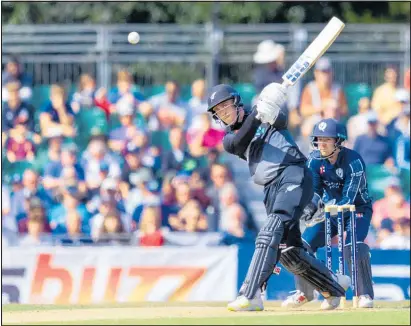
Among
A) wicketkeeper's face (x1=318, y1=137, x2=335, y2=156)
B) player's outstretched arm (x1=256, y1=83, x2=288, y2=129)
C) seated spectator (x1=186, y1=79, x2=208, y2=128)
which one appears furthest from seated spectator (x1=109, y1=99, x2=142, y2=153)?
player's outstretched arm (x1=256, y1=83, x2=288, y2=129)

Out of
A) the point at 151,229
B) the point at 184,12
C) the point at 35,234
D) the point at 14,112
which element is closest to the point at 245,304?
the point at 151,229

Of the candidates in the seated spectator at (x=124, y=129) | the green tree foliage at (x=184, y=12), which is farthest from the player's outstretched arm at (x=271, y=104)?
the green tree foliage at (x=184, y=12)

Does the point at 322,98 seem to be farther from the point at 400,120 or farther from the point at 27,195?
the point at 27,195

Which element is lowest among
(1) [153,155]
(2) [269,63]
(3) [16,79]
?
(1) [153,155]

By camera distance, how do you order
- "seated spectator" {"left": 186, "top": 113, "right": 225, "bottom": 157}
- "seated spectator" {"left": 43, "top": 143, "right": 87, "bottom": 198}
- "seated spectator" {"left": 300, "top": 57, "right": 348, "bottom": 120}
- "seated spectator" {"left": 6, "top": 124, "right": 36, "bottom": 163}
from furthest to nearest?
"seated spectator" {"left": 6, "top": 124, "right": 36, "bottom": 163} → "seated spectator" {"left": 300, "top": 57, "right": 348, "bottom": 120} → "seated spectator" {"left": 186, "top": 113, "right": 225, "bottom": 157} → "seated spectator" {"left": 43, "top": 143, "right": 87, "bottom": 198}

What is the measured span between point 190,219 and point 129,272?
1.56m

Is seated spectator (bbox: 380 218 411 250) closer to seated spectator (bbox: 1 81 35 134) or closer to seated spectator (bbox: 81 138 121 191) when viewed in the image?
seated spectator (bbox: 81 138 121 191)

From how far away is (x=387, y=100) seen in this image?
16828 mm

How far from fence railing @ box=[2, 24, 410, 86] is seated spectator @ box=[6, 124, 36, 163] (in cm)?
135

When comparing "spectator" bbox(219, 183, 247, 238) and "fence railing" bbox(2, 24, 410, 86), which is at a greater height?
"fence railing" bbox(2, 24, 410, 86)

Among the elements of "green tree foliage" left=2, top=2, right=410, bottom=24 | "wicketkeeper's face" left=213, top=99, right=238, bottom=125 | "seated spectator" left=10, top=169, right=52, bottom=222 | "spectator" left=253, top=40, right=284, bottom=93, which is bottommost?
"seated spectator" left=10, top=169, right=52, bottom=222

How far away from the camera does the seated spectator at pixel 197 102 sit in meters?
17.0

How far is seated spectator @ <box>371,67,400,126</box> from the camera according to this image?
55.0 ft

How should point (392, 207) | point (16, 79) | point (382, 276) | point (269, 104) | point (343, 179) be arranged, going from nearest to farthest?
point (269, 104) < point (343, 179) < point (382, 276) < point (392, 207) < point (16, 79)
